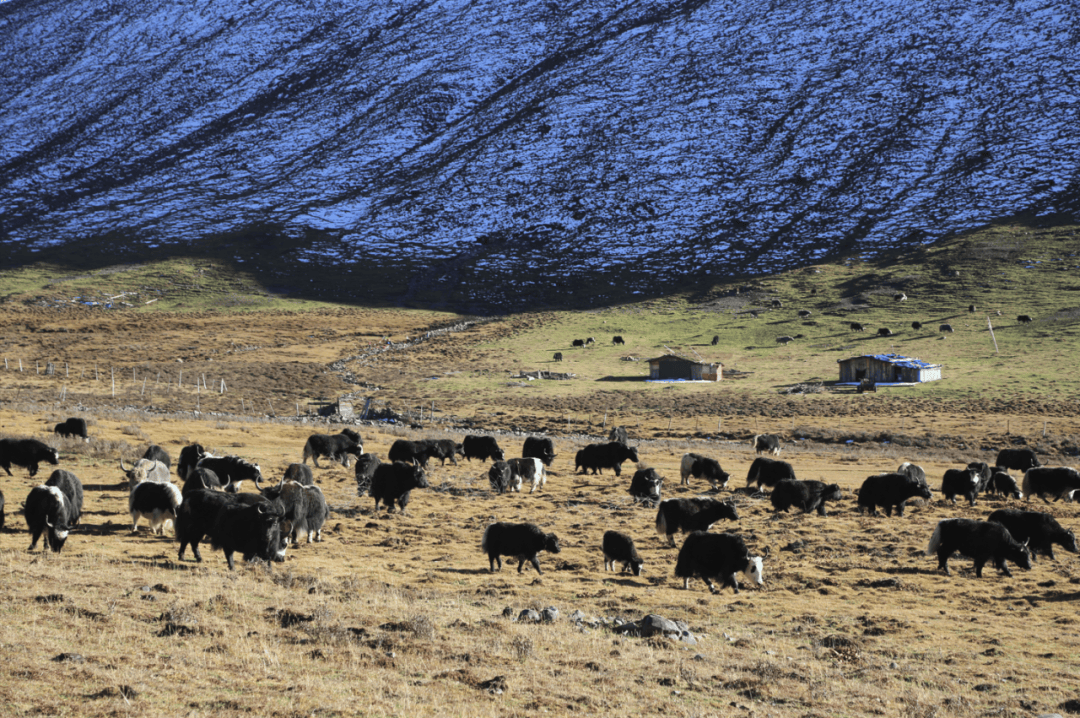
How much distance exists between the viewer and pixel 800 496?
23609mm

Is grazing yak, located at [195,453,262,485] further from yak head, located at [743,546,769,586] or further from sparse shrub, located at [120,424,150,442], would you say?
yak head, located at [743,546,769,586]

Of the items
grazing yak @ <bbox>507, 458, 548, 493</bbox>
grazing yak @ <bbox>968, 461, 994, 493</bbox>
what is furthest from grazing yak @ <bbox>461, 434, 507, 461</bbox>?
grazing yak @ <bbox>968, 461, 994, 493</bbox>

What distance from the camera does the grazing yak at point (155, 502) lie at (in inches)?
683

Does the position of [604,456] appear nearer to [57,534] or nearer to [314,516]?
[314,516]

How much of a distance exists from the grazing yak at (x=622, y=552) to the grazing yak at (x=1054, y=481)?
16.4m

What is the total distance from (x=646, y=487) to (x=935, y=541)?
8926mm

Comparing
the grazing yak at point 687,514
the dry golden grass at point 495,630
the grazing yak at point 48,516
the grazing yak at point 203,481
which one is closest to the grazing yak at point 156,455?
the dry golden grass at point 495,630

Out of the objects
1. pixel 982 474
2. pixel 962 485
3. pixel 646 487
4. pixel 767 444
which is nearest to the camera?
pixel 646 487

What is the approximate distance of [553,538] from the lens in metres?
17.5

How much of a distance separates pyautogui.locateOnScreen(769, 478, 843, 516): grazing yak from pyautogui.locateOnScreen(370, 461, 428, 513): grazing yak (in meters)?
10.1

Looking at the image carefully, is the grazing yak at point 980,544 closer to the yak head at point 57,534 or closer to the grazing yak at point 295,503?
the grazing yak at point 295,503

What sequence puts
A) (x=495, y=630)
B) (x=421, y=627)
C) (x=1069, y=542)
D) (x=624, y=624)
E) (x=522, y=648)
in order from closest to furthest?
(x=522, y=648) < (x=421, y=627) < (x=495, y=630) < (x=624, y=624) < (x=1069, y=542)

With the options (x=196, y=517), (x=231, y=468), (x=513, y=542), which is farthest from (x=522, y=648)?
(x=231, y=468)

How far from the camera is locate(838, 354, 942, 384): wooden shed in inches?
2638
